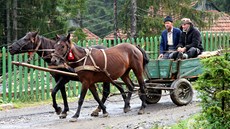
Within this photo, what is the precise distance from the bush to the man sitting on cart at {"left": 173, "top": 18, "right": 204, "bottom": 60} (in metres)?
5.36

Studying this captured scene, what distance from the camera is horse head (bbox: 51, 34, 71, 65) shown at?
10.8 metres

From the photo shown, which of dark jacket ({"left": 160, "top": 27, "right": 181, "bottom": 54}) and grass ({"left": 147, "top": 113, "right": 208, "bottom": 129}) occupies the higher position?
dark jacket ({"left": 160, "top": 27, "right": 181, "bottom": 54})

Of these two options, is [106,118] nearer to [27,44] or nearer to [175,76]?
[175,76]

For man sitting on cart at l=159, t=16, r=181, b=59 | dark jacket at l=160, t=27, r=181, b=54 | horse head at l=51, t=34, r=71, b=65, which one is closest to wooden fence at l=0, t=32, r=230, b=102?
dark jacket at l=160, t=27, r=181, b=54

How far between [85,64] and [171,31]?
10.2 feet

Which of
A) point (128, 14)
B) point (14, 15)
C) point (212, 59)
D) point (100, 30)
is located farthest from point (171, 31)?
point (100, 30)

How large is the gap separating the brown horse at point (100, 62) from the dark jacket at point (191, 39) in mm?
1184

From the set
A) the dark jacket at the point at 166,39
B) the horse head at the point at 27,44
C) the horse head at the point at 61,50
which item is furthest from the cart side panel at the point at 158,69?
the horse head at the point at 27,44

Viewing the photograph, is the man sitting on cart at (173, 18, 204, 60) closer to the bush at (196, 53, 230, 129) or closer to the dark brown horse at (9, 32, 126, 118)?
the dark brown horse at (9, 32, 126, 118)

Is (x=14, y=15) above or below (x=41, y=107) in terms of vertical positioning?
above

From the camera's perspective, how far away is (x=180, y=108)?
40.3 feet

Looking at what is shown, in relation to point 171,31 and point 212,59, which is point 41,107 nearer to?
point 171,31

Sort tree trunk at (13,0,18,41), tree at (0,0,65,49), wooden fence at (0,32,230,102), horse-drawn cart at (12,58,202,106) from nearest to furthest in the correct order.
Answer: horse-drawn cart at (12,58,202,106), wooden fence at (0,32,230,102), tree trunk at (13,0,18,41), tree at (0,0,65,49)

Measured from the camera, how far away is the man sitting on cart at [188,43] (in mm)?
13008
